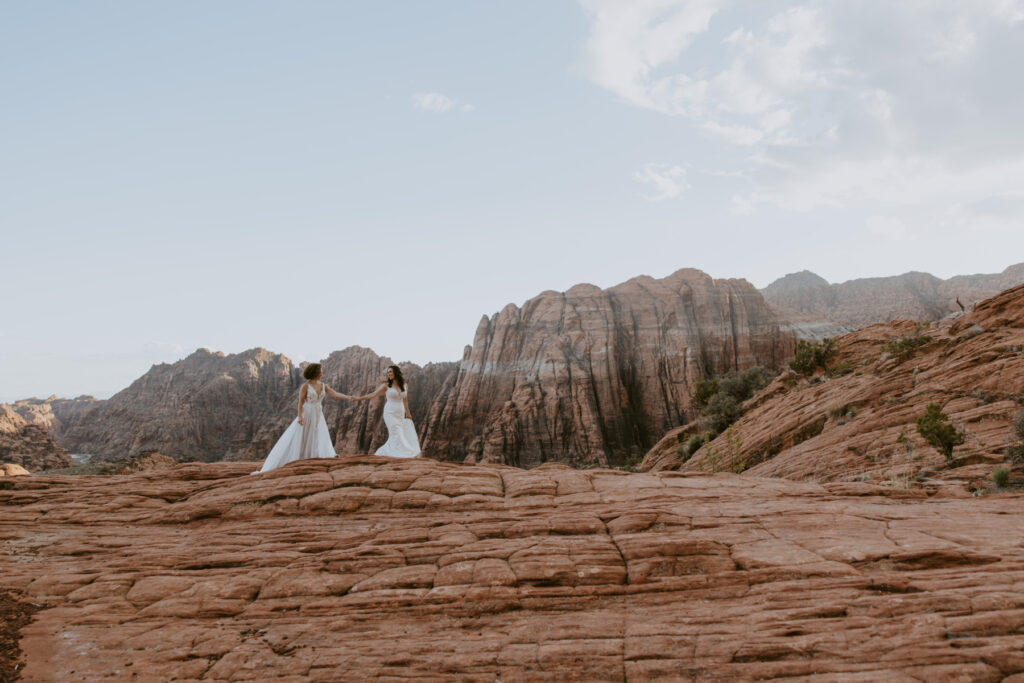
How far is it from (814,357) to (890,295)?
3436 inches

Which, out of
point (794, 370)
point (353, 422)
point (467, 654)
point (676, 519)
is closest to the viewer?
point (467, 654)

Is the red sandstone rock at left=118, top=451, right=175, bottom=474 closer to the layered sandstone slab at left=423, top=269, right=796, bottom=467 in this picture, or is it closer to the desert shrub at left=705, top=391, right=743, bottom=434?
the desert shrub at left=705, top=391, right=743, bottom=434

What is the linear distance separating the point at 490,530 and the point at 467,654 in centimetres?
214

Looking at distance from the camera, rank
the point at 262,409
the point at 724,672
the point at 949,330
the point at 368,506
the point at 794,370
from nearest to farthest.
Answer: the point at 724,672 < the point at 368,506 < the point at 949,330 < the point at 794,370 < the point at 262,409

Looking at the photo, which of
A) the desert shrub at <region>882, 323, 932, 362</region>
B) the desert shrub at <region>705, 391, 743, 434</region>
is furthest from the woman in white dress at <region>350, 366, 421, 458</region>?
the desert shrub at <region>705, 391, 743, 434</region>

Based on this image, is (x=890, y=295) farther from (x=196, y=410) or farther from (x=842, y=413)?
(x=196, y=410)

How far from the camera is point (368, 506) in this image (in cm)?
848

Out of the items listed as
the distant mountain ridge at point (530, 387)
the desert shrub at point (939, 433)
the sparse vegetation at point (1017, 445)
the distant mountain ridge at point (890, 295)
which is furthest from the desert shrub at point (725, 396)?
the distant mountain ridge at point (890, 295)

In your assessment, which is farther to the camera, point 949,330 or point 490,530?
point 949,330

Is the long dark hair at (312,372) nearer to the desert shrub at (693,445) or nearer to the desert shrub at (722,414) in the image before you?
the desert shrub at (693,445)

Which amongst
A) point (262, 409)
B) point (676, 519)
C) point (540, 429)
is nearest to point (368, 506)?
point (676, 519)

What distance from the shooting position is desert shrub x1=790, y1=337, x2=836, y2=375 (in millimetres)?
25703

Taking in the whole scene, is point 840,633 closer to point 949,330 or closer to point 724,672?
point 724,672

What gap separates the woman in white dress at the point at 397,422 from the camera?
43.2ft
